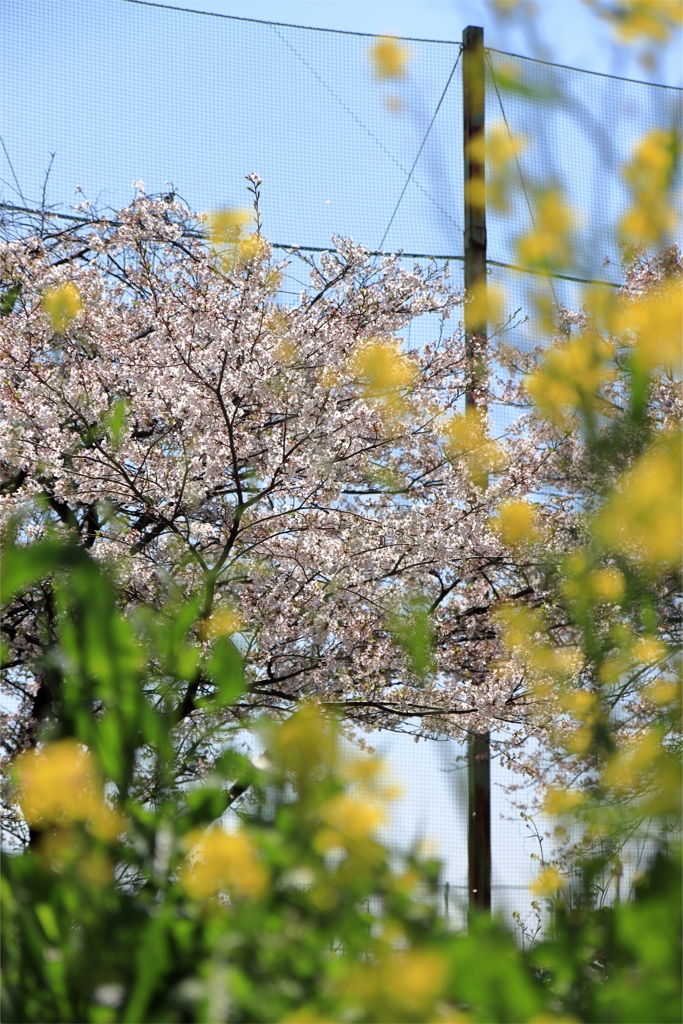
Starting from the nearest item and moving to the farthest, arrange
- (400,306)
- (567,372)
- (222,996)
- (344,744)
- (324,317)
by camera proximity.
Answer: (222,996) < (344,744) < (567,372) < (324,317) < (400,306)

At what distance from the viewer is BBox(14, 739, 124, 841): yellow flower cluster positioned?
1.16 ft

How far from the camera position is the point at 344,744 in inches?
16.9

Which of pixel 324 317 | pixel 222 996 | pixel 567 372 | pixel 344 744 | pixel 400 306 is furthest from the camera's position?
pixel 400 306

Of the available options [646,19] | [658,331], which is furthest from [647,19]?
[658,331]

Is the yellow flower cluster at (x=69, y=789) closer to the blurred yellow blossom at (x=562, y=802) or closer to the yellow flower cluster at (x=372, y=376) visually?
the blurred yellow blossom at (x=562, y=802)

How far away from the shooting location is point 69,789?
1.17 ft

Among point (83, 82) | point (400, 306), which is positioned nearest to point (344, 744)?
point (400, 306)

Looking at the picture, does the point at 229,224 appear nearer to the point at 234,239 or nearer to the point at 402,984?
the point at 234,239

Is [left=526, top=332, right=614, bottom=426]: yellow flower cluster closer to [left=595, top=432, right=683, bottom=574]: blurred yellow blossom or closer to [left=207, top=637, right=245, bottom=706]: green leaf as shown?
[left=595, top=432, right=683, bottom=574]: blurred yellow blossom

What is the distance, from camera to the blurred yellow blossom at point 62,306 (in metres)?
3.56

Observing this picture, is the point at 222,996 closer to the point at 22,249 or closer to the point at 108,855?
the point at 108,855

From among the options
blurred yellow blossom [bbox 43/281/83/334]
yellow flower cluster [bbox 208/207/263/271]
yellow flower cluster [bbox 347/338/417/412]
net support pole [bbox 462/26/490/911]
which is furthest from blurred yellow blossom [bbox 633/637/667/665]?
blurred yellow blossom [bbox 43/281/83/334]

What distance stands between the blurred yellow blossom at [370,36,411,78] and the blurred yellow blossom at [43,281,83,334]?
310 centimetres

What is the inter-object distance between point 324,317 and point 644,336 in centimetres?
315
